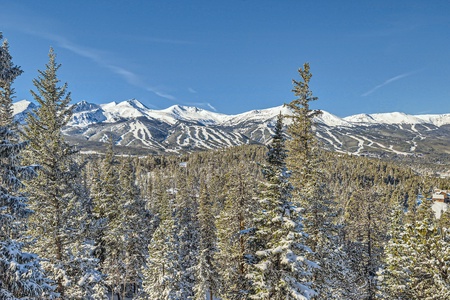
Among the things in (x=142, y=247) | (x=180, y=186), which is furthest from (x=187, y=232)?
(x=142, y=247)

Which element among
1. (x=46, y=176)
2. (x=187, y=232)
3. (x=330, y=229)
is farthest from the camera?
(x=187, y=232)

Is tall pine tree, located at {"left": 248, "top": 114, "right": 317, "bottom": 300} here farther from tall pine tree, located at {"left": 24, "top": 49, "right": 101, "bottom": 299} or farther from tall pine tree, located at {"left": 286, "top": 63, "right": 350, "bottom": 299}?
tall pine tree, located at {"left": 24, "top": 49, "right": 101, "bottom": 299}

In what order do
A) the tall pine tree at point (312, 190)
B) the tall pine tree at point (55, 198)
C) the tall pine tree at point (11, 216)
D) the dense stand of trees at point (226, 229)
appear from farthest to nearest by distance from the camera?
the tall pine tree at point (312, 190)
the tall pine tree at point (55, 198)
the dense stand of trees at point (226, 229)
the tall pine tree at point (11, 216)

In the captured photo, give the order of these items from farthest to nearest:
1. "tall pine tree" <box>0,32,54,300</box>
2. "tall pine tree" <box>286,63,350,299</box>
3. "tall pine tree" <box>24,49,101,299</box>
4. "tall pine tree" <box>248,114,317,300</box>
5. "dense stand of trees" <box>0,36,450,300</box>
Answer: "tall pine tree" <box>286,63,350,299</box> → "tall pine tree" <box>24,49,101,299</box> → "tall pine tree" <box>248,114,317,300</box> → "dense stand of trees" <box>0,36,450,300</box> → "tall pine tree" <box>0,32,54,300</box>

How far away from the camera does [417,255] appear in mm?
21578

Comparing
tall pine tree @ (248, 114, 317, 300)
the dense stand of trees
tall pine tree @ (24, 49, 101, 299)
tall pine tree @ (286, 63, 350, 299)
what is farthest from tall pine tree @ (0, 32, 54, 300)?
tall pine tree @ (286, 63, 350, 299)

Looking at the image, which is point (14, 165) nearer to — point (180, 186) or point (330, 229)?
point (330, 229)

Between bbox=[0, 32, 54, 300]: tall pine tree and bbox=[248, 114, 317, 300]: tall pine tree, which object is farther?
bbox=[248, 114, 317, 300]: tall pine tree

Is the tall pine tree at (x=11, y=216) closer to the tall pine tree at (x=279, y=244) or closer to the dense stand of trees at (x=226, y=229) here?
the dense stand of trees at (x=226, y=229)

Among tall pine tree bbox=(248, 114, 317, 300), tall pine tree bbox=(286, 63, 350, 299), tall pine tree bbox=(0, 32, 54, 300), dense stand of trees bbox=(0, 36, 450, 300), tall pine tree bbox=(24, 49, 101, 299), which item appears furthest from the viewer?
tall pine tree bbox=(286, 63, 350, 299)

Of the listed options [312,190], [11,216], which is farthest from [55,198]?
[312,190]

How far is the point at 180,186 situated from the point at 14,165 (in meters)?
39.3

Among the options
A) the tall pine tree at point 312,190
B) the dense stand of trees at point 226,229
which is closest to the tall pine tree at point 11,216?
the dense stand of trees at point 226,229

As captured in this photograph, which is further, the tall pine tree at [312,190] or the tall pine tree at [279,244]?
the tall pine tree at [312,190]
